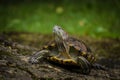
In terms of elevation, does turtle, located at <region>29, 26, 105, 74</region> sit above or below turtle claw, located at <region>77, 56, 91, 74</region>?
above

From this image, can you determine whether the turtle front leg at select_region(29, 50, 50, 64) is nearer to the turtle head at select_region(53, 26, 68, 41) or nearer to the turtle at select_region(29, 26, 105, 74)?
the turtle at select_region(29, 26, 105, 74)

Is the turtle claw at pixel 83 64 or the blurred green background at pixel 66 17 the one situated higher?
the blurred green background at pixel 66 17

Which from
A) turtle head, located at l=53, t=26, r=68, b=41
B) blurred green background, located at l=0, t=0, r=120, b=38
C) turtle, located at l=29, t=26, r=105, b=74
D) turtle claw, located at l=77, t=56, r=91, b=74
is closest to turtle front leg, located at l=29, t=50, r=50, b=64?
turtle, located at l=29, t=26, r=105, b=74

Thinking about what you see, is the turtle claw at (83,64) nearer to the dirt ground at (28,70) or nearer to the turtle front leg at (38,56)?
the dirt ground at (28,70)

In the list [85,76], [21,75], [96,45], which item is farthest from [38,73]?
[96,45]

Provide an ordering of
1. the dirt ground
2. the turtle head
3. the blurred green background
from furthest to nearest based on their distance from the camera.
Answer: the blurred green background
the turtle head
the dirt ground

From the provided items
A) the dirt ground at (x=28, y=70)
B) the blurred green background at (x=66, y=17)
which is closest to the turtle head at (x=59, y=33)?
the dirt ground at (x=28, y=70)

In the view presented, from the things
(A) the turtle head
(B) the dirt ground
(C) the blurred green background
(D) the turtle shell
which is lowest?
(B) the dirt ground

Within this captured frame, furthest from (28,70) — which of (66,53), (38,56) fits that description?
(66,53)
